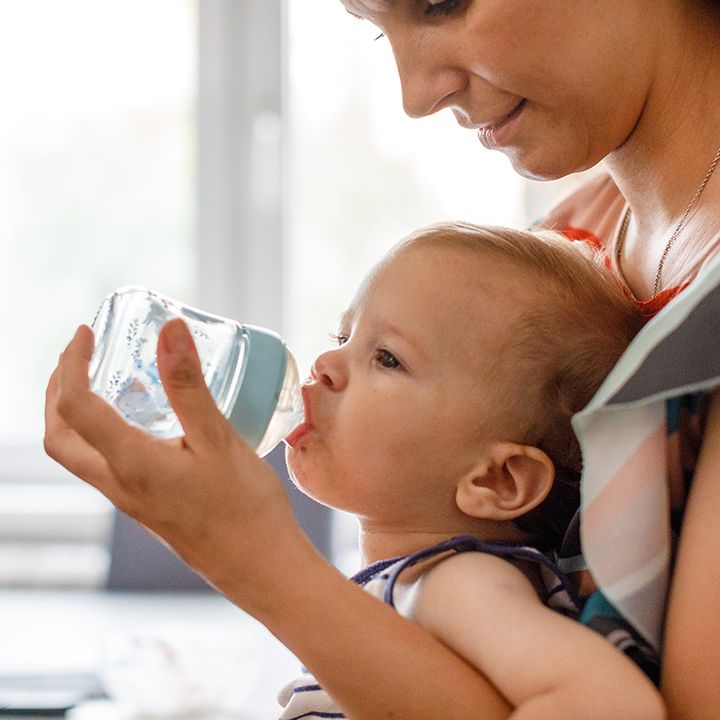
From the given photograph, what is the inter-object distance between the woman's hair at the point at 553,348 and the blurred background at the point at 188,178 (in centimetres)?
195

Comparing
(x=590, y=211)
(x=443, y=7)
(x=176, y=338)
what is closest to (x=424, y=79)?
(x=443, y=7)

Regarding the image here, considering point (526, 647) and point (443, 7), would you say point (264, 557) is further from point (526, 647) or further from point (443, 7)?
point (443, 7)

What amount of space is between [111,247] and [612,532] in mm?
2524

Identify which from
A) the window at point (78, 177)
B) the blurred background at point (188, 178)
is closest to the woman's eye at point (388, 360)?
the blurred background at point (188, 178)

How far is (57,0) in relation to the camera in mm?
3180

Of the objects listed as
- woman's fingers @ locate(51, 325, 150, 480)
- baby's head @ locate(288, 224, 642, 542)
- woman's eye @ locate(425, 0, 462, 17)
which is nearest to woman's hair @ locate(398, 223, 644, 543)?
baby's head @ locate(288, 224, 642, 542)

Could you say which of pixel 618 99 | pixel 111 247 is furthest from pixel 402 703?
pixel 111 247

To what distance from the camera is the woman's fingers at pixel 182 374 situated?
34.1 inches

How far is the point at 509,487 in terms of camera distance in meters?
1.09

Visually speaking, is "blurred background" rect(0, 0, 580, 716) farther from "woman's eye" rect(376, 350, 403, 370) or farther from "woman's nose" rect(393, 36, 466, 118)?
"woman's eye" rect(376, 350, 403, 370)

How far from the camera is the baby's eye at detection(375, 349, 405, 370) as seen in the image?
110 centimetres

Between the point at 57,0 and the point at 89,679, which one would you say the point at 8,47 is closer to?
the point at 57,0

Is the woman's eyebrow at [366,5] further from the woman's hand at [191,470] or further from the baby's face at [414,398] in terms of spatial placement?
the woman's hand at [191,470]

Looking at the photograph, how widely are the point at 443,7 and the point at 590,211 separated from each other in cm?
40
